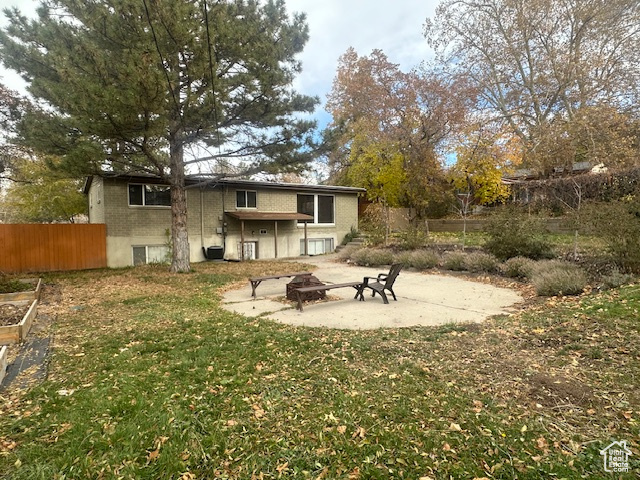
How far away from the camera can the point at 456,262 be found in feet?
35.6

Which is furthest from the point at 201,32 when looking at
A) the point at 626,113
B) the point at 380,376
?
the point at 626,113

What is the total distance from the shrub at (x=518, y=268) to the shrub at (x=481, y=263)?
29 cm

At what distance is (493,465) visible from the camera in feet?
7.45

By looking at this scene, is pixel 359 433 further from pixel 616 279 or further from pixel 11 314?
pixel 616 279

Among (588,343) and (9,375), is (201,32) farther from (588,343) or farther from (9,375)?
(588,343)

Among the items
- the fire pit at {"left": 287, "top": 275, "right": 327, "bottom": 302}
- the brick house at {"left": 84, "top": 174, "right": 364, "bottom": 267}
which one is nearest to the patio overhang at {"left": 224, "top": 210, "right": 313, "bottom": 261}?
the brick house at {"left": 84, "top": 174, "right": 364, "bottom": 267}

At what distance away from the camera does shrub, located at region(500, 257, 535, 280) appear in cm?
891

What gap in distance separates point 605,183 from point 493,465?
57.3 ft

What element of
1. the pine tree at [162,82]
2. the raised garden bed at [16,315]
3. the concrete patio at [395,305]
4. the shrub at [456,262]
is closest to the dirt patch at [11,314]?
the raised garden bed at [16,315]

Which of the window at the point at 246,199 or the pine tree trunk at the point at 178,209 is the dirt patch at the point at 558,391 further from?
the window at the point at 246,199

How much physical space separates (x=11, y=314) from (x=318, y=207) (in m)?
14.0

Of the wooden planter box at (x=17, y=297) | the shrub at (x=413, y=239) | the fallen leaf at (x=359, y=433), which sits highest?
the shrub at (x=413, y=239)

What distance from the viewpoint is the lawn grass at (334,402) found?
2.32 m

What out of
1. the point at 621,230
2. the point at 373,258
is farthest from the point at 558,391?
the point at 373,258
